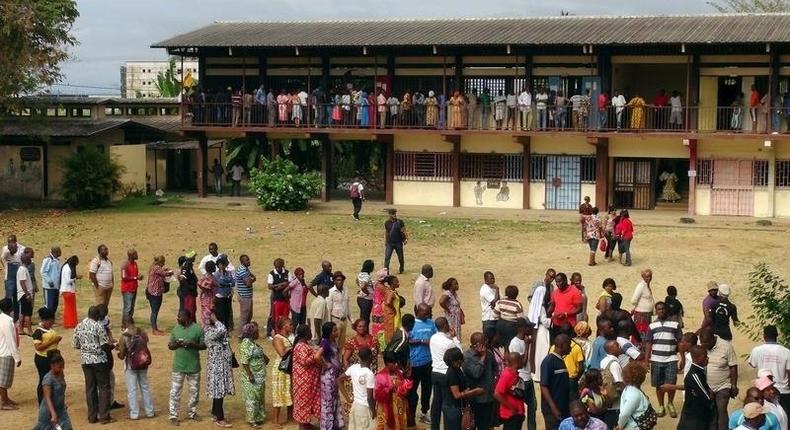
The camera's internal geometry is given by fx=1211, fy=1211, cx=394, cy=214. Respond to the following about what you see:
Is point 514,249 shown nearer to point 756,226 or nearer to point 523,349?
point 756,226

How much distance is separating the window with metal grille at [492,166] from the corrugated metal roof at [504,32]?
361cm

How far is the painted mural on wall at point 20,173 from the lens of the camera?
38969 mm

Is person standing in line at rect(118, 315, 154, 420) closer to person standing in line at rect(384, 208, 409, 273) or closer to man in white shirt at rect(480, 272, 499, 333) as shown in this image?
man in white shirt at rect(480, 272, 499, 333)

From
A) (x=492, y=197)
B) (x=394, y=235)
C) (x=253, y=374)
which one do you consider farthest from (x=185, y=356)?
(x=492, y=197)

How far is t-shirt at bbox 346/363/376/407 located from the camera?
12438mm

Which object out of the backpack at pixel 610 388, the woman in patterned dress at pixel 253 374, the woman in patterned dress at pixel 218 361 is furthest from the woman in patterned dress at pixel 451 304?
the backpack at pixel 610 388

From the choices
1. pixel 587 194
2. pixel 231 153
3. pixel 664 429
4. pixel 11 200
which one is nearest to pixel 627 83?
pixel 587 194

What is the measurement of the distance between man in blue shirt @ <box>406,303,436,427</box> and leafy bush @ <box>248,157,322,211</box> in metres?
21.2

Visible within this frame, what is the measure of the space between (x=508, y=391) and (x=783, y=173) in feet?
77.0

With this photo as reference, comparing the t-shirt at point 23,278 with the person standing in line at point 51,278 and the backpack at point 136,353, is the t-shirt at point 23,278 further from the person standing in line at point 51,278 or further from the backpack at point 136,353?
the backpack at point 136,353

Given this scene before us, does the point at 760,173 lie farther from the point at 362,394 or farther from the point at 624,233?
the point at 362,394

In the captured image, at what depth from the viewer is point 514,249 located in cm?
2764

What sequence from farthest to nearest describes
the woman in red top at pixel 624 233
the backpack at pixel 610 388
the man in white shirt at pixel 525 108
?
the man in white shirt at pixel 525 108
the woman in red top at pixel 624 233
the backpack at pixel 610 388

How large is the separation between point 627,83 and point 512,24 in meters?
4.00
